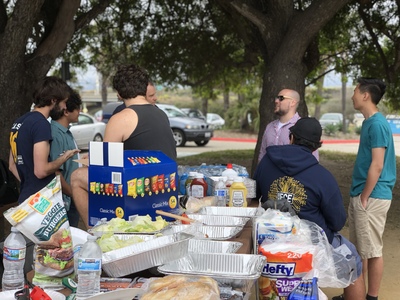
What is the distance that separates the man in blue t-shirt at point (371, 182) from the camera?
440 centimetres

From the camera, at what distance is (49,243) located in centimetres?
249

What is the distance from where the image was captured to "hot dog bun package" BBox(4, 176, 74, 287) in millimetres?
2430

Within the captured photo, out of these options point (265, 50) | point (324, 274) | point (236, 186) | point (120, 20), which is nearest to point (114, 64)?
point (120, 20)

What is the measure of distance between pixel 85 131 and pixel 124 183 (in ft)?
55.6

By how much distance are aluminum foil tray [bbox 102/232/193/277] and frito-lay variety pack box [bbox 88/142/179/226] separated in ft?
2.15

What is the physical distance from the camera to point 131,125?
12.5 ft

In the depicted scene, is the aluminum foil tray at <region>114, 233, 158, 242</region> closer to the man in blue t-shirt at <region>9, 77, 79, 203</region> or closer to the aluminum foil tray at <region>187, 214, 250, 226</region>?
the aluminum foil tray at <region>187, 214, 250, 226</region>

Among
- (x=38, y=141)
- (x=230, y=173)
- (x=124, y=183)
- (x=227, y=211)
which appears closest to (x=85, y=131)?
(x=230, y=173)

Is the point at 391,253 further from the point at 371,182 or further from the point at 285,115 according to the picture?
the point at 371,182

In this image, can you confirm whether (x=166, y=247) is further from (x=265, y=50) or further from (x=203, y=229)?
(x=265, y=50)

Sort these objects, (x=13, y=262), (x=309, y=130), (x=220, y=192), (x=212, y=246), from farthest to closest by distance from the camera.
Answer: (x=220, y=192), (x=309, y=130), (x=212, y=246), (x=13, y=262)

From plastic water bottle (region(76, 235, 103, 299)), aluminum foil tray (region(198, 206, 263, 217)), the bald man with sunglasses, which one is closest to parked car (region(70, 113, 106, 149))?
the bald man with sunglasses

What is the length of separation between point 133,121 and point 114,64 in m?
9.21

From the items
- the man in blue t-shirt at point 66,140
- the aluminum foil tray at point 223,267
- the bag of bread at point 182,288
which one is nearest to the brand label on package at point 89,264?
the bag of bread at point 182,288
